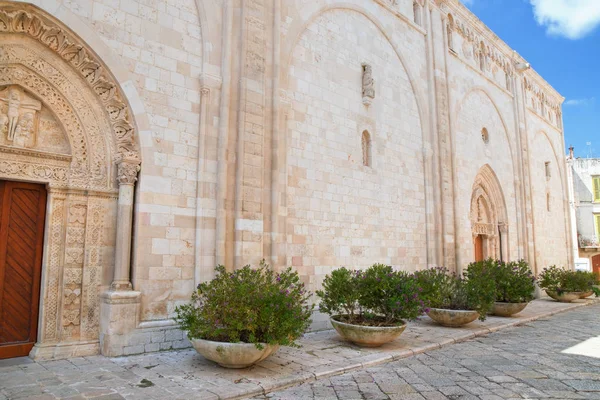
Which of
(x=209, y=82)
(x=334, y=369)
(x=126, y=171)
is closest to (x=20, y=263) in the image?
(x=126, y=171)

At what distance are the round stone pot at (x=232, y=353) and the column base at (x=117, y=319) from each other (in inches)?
49.9

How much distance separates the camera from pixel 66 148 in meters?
6.04

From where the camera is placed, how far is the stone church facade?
19.0 feet

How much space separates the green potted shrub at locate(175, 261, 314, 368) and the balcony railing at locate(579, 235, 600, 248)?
1055 inches

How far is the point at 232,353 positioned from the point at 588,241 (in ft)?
91.8

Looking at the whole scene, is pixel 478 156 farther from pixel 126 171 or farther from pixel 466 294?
pixel 126 171

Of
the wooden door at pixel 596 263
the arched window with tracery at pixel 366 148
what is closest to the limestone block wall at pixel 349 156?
the arched window with tracery at pixel 366 148

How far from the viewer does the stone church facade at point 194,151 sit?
579 cm

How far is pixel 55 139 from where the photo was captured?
235 inches

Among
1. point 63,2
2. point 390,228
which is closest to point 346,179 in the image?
point 390,228

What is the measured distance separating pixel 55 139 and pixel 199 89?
2230 mm

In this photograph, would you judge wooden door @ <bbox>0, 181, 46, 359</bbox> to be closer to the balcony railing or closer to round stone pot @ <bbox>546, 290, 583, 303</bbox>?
round stone pot @ <bbox>546, 290, 583, 303</bbox>

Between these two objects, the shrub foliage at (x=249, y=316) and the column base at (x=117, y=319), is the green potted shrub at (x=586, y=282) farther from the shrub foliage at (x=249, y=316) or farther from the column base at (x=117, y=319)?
the column base at (x=117, y=319)

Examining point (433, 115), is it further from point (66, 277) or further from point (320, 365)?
point (66, 277)
